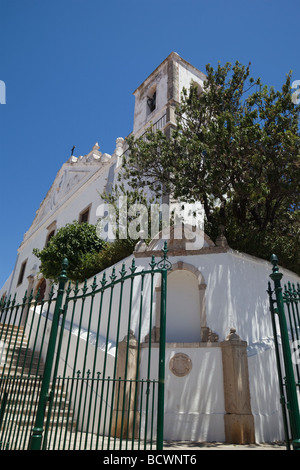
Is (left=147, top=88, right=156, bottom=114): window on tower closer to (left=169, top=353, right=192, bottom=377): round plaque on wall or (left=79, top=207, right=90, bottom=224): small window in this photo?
(left=79, top=207, right=90, bottom=224): small window

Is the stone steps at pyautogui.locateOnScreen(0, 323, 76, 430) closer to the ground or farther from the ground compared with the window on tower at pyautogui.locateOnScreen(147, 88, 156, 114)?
closer to the ground

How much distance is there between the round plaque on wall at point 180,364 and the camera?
6828mm

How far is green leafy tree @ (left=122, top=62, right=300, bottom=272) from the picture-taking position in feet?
29.2

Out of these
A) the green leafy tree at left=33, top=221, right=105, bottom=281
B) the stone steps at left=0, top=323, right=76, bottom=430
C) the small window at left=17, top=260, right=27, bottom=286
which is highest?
the small window at left=17, top=260, right=27, bottom=286

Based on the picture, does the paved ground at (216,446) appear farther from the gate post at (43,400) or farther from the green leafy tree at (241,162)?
the green leafy tree at (241,162)

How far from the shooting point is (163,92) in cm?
1573

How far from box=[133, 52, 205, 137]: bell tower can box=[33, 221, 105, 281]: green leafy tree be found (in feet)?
18.2

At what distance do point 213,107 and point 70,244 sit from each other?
667 cm

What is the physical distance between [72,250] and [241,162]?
20.4 feet

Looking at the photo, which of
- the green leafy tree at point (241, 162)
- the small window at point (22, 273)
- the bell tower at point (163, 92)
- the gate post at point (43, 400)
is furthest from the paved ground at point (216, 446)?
the small window at point (22, 273)

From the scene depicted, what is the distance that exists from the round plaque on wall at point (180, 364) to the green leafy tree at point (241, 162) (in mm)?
3455

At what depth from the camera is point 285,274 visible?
8.89 m

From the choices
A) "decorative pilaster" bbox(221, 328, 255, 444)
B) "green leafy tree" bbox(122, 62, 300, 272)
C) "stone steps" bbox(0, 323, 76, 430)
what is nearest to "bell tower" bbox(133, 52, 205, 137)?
"green leafy tree" bbox(122, 62, 300, 272)
